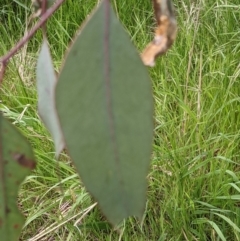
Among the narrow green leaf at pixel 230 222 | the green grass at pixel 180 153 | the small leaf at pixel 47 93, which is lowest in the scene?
the narrow green leaf at pixel 230 222

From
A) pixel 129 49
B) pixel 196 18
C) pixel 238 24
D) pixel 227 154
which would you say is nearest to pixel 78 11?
pixel 196 18

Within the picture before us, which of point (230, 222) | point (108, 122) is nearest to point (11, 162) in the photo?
point (108, 122)

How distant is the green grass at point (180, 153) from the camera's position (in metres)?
1.22

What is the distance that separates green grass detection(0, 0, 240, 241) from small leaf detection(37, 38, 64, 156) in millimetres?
729

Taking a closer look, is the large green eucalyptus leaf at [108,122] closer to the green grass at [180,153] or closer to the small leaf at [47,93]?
the small leaf at [47,93]

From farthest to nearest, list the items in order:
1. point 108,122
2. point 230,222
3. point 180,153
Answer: point 180,153 → point 230,222 → point 108,122

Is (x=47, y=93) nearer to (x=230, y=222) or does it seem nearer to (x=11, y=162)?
(x=11, y=162)

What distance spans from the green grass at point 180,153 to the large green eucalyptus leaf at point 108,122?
829 mm

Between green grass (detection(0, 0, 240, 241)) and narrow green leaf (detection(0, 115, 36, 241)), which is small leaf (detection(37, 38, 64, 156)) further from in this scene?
green grass (detection(0, 0, 240, 241))

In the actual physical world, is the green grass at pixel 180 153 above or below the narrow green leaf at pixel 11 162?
below

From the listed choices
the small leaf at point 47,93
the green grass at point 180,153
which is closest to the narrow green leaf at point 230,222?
the green grass at point 180,153

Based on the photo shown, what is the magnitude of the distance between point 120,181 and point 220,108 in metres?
1.18

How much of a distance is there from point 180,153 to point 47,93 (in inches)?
39.5

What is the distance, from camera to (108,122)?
→ 0.70ft
